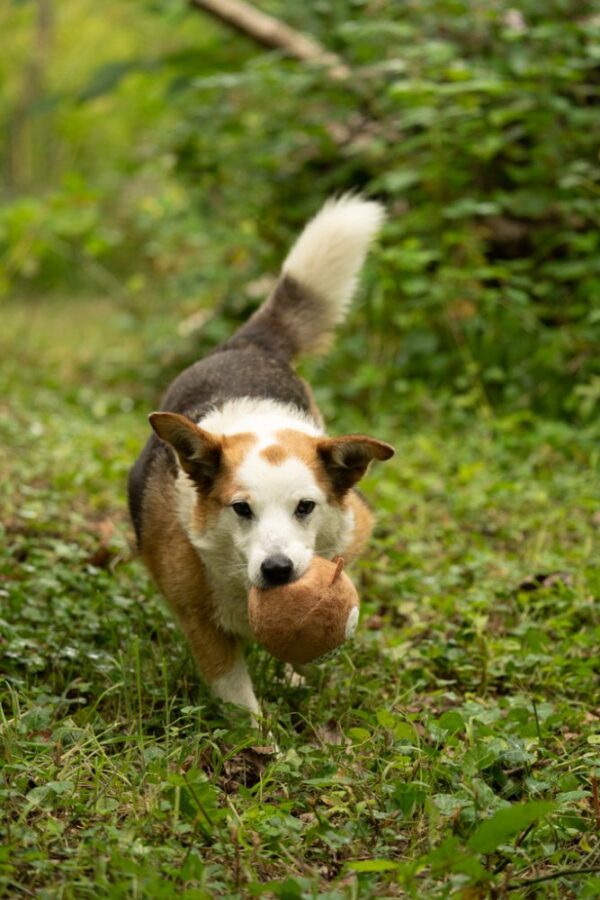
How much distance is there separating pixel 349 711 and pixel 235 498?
2.23 ft

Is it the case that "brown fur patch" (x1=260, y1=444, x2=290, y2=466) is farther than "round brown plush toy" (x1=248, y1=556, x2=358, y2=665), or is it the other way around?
"brown fur patch" (x1=260, y1=444, x2=290, y2=466)

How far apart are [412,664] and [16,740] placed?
1.39m

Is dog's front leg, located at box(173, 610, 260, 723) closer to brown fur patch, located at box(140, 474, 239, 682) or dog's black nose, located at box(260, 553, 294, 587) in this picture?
brown fur patch, located at box(140, 474, 239, 682)

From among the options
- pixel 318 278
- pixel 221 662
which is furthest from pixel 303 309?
pixel 221 662

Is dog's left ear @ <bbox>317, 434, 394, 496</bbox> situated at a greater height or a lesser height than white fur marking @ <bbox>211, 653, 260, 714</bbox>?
greater

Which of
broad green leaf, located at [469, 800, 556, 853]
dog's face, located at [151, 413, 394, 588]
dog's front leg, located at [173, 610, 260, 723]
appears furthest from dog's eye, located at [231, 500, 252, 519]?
broad green leaf, located at [469, 800, 556, 853]

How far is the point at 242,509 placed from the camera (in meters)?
3.21

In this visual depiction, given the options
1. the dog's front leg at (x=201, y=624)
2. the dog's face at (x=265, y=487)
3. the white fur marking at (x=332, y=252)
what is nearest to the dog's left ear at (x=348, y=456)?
the dog's face at (x=265, y=487)

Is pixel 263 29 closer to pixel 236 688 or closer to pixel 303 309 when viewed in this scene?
pixel 303 309

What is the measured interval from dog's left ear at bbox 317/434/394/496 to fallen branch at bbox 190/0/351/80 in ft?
16.3

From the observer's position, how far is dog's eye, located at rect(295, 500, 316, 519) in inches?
127

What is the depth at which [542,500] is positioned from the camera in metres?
4.95

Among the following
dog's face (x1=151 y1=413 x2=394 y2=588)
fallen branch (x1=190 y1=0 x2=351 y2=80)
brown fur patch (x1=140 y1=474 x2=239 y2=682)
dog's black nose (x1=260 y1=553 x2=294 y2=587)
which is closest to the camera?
dog's black nose (x1=260 y1=553 x2=294 y2=587)

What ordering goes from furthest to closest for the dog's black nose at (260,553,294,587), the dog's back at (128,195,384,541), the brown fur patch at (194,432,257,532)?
the dog's back at (128,195,384,541) < the brown fur patch at (194,432,257,532) < the dog's black nose at (260,553,294,587)
